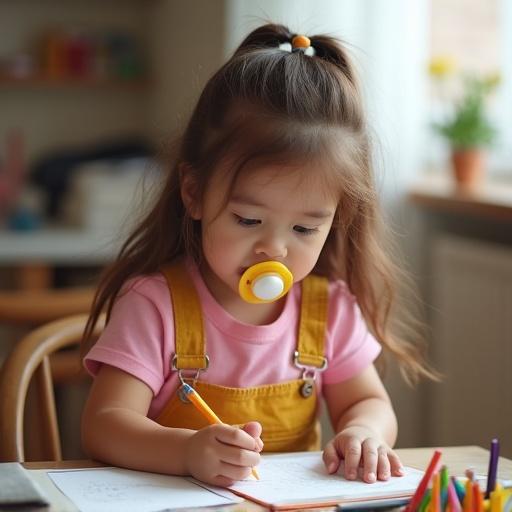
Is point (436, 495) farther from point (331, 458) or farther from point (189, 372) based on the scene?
point (189, 372)

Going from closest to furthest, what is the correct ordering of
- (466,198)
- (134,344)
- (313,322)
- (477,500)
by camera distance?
(477,500)
(134,344)
(313,322)
(466,198)

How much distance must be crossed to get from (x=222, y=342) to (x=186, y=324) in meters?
0.05

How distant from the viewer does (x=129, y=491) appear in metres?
0.97

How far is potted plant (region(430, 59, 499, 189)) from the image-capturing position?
2402mm

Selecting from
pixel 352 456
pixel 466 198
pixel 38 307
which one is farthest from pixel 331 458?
pixel 466 198

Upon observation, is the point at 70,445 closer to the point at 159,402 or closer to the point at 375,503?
the point at 159,402

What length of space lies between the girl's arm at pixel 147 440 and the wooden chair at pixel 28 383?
0.37 ft

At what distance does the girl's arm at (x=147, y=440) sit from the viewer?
1.00 metres

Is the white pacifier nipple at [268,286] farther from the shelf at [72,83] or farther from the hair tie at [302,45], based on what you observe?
the shelf at [72,83]

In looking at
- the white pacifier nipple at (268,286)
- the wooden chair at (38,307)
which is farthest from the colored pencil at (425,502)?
the wooden chair at (38,307)

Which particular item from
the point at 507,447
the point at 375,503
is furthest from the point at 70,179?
the point at 375,503

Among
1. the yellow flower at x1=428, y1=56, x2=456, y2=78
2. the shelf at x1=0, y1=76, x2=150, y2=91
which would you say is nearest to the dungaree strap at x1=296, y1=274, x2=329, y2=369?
the yellow flower at x1=428, y1=56, x2=456, y2=78

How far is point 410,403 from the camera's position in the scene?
2529mm

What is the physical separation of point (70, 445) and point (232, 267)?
2142 mm
